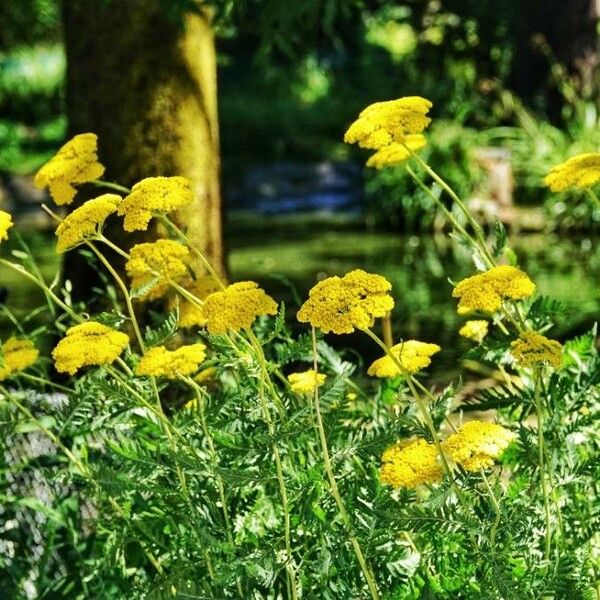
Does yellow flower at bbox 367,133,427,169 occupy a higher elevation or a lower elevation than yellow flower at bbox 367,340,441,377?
higher

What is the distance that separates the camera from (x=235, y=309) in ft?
8.02

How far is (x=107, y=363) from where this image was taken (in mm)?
2533

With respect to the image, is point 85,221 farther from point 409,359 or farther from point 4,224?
point 409,359

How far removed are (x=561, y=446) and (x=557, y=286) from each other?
622cm

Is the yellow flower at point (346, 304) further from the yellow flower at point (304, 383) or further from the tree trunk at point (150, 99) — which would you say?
the tree trunk at point (150, 99)

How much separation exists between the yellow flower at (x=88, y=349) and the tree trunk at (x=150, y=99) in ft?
9.25

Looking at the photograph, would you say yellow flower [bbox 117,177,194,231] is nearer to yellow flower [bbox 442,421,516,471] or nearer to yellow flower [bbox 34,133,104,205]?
yellow flower [bbox 34,133,104,205]

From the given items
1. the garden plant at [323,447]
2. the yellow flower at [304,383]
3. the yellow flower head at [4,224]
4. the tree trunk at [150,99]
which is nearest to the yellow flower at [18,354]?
the garden plant at [323,447]

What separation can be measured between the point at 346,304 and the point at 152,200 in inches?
18.9

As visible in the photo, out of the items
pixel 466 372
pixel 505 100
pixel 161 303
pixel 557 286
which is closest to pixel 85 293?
pixel 161 303

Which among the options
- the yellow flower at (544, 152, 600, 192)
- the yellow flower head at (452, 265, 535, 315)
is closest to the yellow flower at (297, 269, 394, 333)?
the yellow flower head at (452, 265, 535, 315)

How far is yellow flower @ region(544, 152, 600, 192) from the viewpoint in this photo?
270cm

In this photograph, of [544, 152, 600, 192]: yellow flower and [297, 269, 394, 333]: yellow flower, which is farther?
[544, 152, 600, 192]: yellow flower

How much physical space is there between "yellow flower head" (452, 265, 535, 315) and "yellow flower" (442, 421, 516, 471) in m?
0.21
